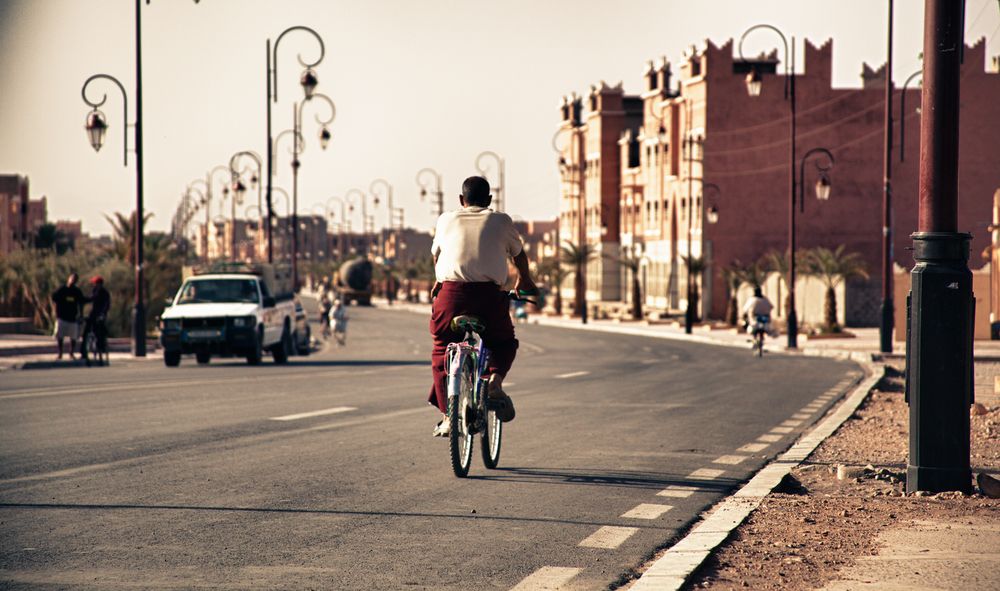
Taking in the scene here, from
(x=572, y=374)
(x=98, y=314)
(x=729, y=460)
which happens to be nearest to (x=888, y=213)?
(x=572, y=374)

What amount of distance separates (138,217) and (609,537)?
28.6m

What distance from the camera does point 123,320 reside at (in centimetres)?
4769

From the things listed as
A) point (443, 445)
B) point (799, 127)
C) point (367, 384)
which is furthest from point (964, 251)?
point (799, 127)

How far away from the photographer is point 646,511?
29.5ft

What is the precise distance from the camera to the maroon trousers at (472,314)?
10.1 m

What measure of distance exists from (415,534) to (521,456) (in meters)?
4.05

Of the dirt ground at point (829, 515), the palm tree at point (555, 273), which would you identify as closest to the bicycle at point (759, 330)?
the dirt ground at point (829, 515)

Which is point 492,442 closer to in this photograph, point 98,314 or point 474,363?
point 474,363

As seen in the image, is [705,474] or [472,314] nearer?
[472,314]

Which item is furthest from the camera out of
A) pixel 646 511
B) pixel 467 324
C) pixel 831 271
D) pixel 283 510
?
pixel 831 271

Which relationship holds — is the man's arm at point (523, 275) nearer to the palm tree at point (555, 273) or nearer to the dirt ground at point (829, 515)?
the dirt ground at point (829, 515)

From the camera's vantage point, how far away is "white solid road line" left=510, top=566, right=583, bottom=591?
655 cm

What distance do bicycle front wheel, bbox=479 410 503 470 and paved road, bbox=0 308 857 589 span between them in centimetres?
13

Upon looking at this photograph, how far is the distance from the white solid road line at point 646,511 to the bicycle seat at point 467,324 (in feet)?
5.71
